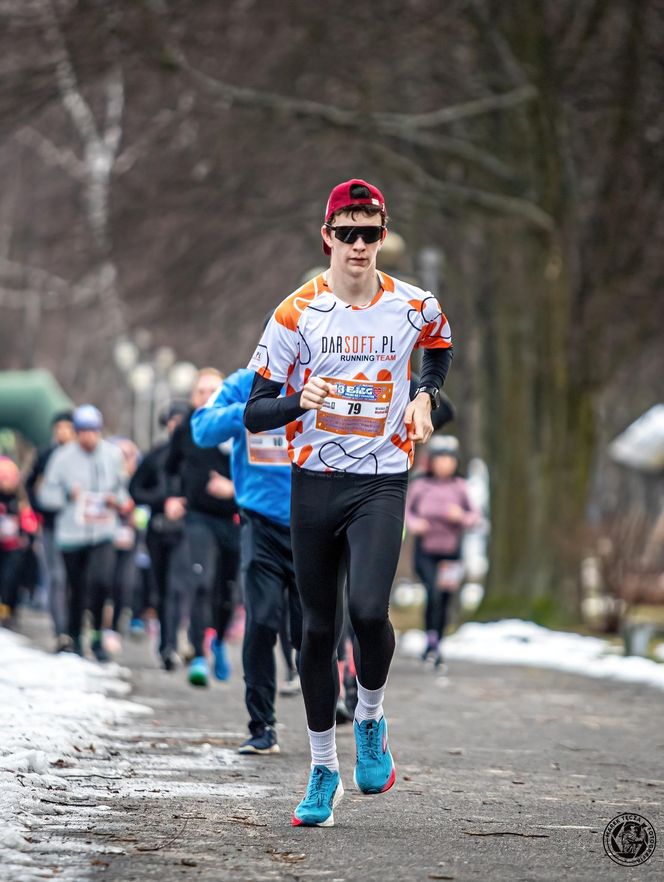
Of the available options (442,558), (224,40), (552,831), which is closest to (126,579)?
(442,558)

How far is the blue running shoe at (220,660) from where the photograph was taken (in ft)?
42.5

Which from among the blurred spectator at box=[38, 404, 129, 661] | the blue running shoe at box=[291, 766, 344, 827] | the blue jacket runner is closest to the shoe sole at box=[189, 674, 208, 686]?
the blurred spectator at box=[38, 404, 129, 661]

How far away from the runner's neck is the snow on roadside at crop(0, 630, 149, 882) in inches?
73.7

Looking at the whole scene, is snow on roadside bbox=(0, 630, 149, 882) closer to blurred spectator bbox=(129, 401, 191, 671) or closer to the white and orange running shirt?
blurred spectator bbox=(129, 401, 191, 671)

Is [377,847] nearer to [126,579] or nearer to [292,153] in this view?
[126,579]

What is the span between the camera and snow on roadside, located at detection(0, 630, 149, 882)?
571cm

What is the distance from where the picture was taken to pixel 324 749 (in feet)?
21.4

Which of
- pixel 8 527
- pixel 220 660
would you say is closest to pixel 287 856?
pixel 220 660

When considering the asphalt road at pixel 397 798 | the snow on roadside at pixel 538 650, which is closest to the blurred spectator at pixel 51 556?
the asphalt road at pixel 397 798

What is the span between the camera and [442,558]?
1579cm

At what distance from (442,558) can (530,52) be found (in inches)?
263

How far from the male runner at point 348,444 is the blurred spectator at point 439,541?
8.99m

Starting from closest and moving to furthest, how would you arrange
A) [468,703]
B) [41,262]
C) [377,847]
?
[377,847] < [468,703] < [41,262]

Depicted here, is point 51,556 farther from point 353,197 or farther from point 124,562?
point 353,197
